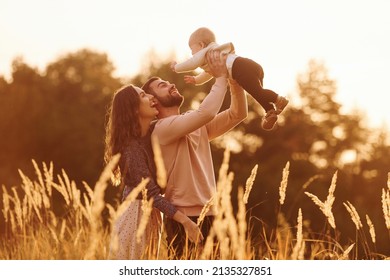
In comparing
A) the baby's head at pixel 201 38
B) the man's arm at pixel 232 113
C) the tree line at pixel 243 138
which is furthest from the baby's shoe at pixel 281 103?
the tree line at pixel 243 138

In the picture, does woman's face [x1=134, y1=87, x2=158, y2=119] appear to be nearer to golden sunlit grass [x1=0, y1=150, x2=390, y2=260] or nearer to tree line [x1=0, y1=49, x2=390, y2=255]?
golden sunlit grass [x1=0, y1=150, x2=390, y2=260]

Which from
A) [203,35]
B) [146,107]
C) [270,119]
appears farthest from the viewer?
[203,35]

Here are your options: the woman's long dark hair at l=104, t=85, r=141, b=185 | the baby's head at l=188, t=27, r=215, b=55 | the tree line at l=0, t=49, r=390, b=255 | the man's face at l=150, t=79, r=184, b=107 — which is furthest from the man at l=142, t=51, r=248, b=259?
the tree line at l=0, t=49, r=390, b=255

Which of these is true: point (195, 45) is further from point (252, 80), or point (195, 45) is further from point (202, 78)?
point (252, 80)

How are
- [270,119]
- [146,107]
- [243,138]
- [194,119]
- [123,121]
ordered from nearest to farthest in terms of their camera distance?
[194,119]
[123,121]
[146,107]
[270,119]
[243,138]

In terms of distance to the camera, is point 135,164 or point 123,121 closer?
point 135,164

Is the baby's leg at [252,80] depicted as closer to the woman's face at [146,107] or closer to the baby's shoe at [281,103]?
the baby's shoe at [281,103]

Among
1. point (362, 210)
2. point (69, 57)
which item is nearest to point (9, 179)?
point (69, 57)

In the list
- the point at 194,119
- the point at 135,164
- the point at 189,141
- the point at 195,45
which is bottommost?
the point at 135,164

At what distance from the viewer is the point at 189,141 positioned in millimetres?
4320

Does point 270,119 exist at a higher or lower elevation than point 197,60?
lower

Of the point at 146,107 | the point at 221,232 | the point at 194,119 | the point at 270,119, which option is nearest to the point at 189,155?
the point at 194,119

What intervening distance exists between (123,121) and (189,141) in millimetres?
457
